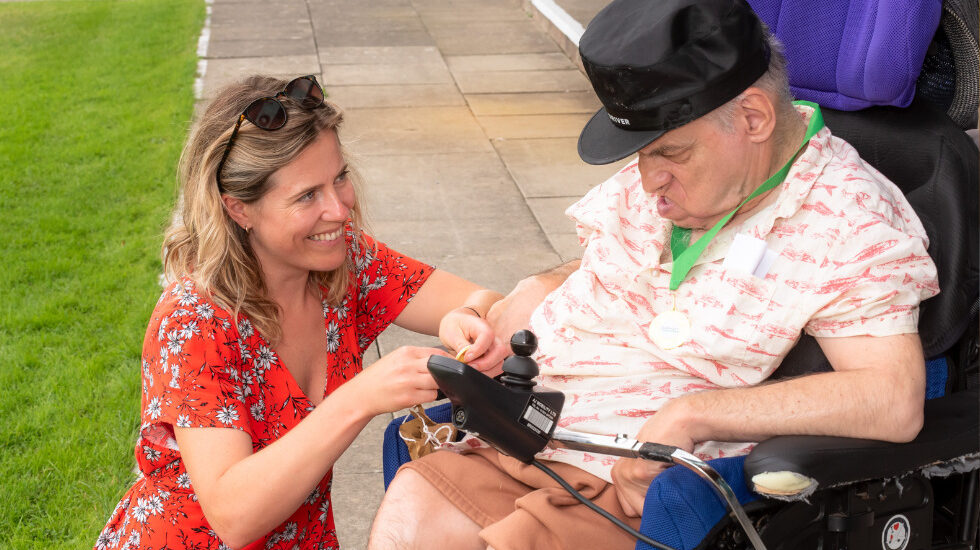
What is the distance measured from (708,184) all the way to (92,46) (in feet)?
31.8

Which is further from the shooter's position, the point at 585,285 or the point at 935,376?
the point at 585,285

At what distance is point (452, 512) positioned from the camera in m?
2.24

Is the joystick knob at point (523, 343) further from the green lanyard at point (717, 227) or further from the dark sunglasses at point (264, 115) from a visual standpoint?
the dark sunglasses at point (264, 115)

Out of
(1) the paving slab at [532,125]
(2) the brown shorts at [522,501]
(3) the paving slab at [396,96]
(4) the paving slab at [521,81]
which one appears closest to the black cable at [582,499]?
(2) the brown shorts at [522,501]

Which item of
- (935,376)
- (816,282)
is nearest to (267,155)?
(816,282)

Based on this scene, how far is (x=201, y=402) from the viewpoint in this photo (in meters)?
2.24

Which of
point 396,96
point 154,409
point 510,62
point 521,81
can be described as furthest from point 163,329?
point 510,62

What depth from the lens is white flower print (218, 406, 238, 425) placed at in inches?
88.3

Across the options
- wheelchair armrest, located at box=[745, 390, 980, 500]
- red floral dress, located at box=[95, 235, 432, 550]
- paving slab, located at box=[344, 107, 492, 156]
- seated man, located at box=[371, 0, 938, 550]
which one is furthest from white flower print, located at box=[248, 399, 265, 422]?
paving slab, located at box=[344, 107, 492, 156]

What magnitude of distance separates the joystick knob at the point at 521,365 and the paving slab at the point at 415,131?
16.1 ft

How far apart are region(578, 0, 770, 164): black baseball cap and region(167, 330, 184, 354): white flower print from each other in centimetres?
97

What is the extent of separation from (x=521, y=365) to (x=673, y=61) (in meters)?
0.66

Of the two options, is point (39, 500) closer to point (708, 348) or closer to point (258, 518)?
point (258, 518)

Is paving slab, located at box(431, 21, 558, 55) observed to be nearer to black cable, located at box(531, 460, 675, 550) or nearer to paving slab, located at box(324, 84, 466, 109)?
paving slab, located at box(324, 84, 466, 109)
